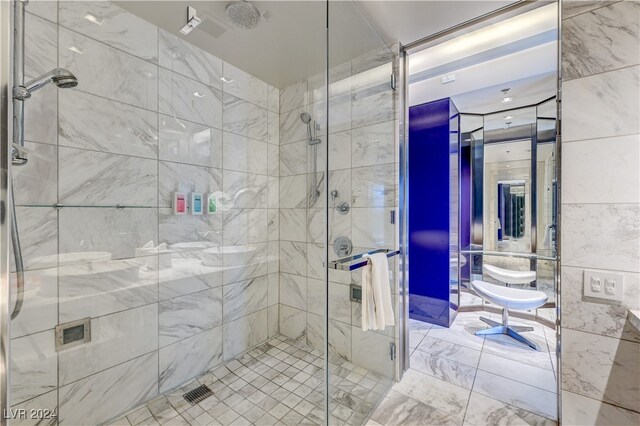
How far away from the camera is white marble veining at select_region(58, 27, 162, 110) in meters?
1.47

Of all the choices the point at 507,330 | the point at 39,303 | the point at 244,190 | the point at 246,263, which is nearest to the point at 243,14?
the point at 244,190

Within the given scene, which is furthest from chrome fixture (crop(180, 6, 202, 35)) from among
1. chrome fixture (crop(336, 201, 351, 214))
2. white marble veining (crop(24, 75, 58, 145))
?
chrome fixture (crop(336, 201, 351, 214))

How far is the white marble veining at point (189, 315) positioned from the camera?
6.17 feet

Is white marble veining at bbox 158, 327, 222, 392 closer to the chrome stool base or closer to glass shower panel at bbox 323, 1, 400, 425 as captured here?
glass shower panel at bbox 323, 1, 400, 425

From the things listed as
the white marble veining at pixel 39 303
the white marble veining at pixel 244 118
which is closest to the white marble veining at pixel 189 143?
the white marble veining at pixel 244 118

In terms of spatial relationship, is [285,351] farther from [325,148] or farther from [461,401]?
[325,148]

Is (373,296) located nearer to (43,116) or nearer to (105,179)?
(105,179)

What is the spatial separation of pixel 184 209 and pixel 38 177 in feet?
2.50

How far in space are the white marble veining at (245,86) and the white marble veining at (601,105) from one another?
7.25 ft

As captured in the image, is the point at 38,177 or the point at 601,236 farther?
the point at 38,177

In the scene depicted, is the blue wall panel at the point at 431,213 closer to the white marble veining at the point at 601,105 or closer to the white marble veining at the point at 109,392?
the white marble veining at the point at 601,105

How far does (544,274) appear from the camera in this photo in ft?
9.60

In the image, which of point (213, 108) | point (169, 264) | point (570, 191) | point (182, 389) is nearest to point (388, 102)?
point (570, 191)

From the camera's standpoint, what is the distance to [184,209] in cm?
196
